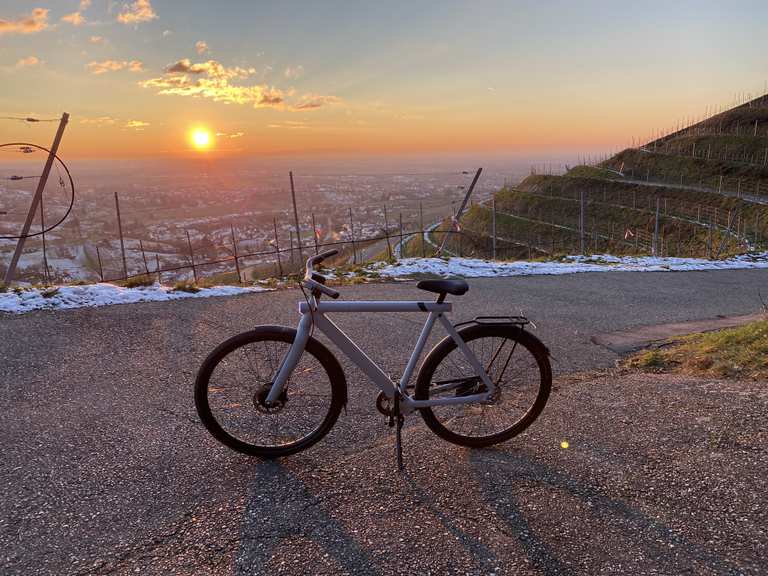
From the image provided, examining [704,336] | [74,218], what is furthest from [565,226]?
[704,336]

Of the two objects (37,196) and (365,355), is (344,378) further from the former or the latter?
(37,196)

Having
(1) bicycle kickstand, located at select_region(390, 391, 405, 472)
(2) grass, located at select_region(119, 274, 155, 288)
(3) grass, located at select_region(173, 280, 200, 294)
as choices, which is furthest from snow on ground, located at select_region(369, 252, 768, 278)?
(1) bicycle kickstand, located at select_region(390, 391, 405, 472)

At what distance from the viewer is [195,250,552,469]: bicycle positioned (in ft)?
11.1

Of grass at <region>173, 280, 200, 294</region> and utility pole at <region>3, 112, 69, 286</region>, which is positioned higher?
utility pole at <region>3, 112, 69, 286</region>

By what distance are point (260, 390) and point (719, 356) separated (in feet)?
16.6

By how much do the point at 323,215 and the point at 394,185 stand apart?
140 feet

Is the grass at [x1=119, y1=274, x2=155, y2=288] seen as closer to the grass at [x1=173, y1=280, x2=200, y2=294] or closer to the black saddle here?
the grass at [x1=173, y1=280, x2=200, y2=294]

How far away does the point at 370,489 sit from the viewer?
10.6 ft

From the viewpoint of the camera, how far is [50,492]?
3.24 metres

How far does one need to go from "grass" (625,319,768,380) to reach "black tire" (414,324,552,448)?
2.60 m

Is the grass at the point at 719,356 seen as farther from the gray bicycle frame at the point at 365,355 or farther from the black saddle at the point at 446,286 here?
the black saddle at the point at 446,286

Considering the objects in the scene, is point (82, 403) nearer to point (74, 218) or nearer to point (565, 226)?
point (74, 218)

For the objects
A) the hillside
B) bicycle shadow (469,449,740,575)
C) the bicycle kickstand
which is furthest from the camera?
the hillside

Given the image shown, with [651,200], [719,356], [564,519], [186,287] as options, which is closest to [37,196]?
[186,287]
